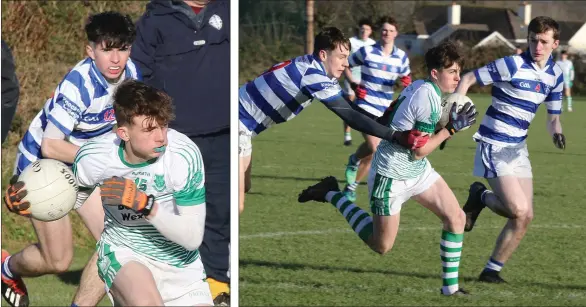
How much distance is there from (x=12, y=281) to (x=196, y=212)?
216 cm

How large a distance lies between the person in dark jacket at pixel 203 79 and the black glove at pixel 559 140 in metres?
1.65

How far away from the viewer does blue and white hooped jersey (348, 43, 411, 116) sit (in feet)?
23.8

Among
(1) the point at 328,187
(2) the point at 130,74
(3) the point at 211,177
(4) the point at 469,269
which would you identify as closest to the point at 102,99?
(2) the point at 130,74

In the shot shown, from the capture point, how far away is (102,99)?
18.3 feet

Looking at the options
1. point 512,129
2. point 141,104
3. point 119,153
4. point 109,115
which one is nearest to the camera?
point 141,104

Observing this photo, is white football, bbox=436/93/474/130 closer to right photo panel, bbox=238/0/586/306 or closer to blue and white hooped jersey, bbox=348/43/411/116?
right photo panel, bbox=238/0/586/306

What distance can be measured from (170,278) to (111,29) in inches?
52.7

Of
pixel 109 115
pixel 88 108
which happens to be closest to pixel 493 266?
pixel 109 115

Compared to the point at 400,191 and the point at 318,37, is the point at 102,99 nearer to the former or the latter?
the point at 318,37

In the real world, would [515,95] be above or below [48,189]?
below

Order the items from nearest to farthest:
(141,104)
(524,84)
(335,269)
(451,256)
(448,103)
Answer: (141,104) → (448,103) → (524,84) → (451,256) → (335,269)

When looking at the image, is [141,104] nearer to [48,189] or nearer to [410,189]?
[48,189]

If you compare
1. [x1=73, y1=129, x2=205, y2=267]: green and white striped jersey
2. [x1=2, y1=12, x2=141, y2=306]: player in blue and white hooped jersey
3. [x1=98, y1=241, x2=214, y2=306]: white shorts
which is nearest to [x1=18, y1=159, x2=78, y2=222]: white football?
[x1=73, y1=129, x2=205, y2=267]: green and white striped jersey

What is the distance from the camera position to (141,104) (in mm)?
4227
